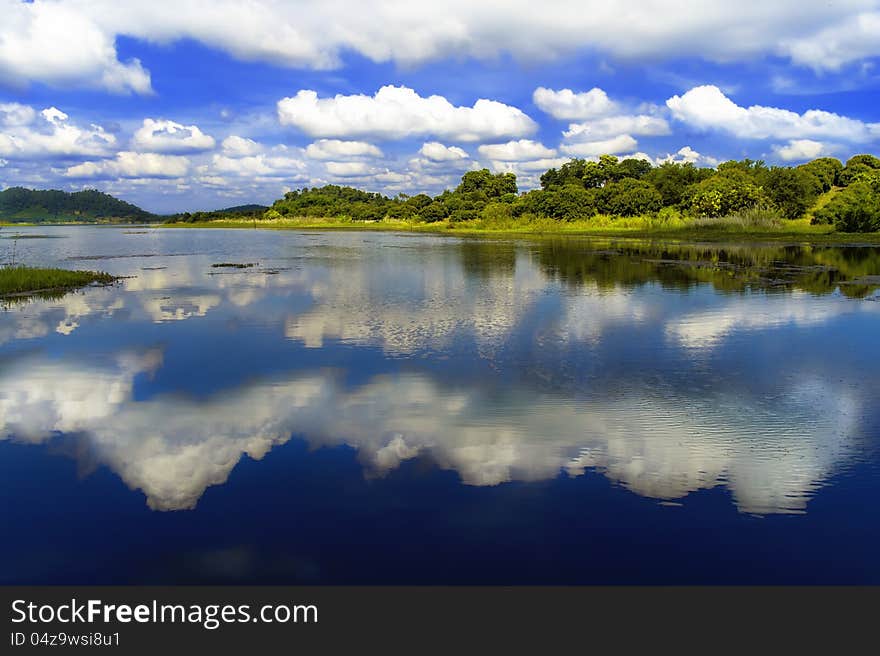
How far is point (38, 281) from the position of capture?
3372cm

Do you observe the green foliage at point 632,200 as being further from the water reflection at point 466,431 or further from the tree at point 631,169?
the water reflection at point 466,431

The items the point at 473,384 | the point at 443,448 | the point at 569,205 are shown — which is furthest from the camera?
the point at 569,205

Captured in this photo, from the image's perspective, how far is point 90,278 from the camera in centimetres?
3800

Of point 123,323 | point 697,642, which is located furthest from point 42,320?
point 697,642

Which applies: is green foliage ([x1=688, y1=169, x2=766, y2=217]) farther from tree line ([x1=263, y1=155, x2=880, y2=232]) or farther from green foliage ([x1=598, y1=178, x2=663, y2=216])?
green foliage ([x1=598, y1=178, x2=663, y2=216])

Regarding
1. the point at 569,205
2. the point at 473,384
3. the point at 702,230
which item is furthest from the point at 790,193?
the point at 473,384

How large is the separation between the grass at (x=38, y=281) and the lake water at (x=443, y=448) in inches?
376

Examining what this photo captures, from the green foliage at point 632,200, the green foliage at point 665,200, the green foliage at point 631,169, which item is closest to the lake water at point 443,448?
the green foliage at point 665,200

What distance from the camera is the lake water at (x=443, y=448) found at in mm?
7730

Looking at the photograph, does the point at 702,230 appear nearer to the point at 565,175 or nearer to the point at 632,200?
the point at 632,200

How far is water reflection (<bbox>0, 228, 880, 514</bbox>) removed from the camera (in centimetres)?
1046

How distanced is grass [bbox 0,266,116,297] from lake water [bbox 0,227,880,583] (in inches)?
376

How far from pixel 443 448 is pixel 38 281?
102 ft

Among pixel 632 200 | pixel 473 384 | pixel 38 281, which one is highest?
pixel 632 200
